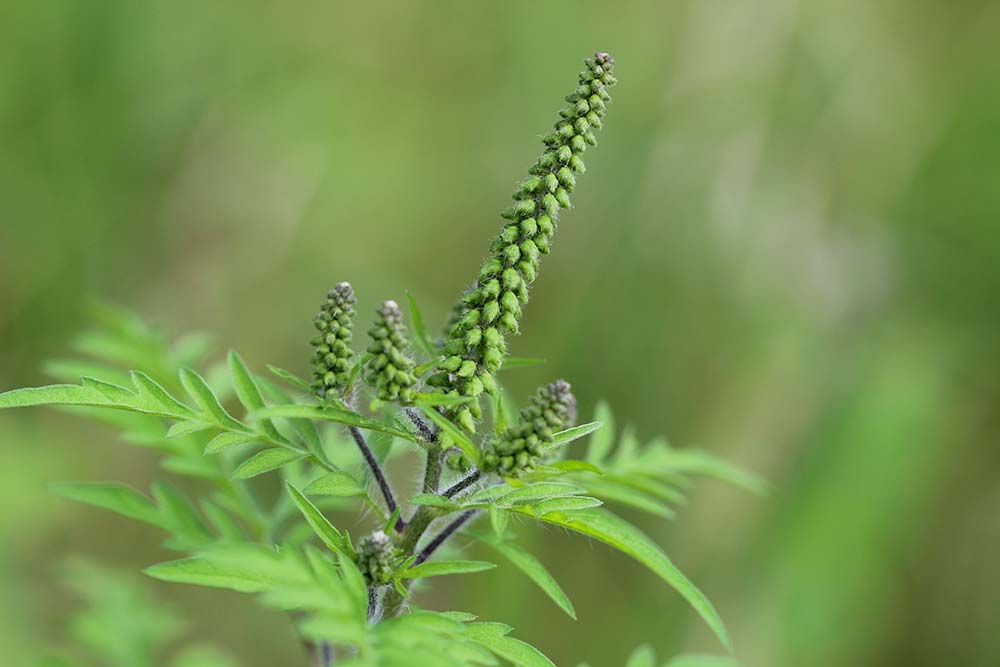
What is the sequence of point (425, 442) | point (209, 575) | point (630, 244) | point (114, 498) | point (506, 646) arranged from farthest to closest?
1. point (630, 244)
2. point (114, 498)
3. point (425, 442)
4. point (506, 646)
5. point (209, 575)

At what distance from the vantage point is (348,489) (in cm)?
189

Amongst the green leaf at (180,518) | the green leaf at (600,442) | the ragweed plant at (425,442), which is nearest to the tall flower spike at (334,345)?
the ragweed plant at (425,442)

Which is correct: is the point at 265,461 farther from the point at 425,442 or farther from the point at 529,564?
the point at 529,564

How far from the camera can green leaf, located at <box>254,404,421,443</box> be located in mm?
1759

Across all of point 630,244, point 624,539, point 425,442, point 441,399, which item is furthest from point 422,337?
point 630,244

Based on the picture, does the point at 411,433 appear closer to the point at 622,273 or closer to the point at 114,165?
the point at 622,273

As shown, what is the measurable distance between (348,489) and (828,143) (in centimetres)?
573

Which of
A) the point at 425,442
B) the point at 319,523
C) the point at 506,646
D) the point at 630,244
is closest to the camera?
the point at 506,646

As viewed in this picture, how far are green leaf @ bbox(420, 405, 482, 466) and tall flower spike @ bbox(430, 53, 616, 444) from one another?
88mm

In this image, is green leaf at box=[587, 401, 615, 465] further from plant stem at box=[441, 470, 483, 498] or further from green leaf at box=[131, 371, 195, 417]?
green leaf at box=[131, 371, 195, 417]

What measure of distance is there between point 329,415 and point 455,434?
10.1 inches

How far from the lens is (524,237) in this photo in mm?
1838

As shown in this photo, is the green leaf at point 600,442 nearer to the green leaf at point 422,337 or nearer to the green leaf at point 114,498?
the green leaf at point 422,337

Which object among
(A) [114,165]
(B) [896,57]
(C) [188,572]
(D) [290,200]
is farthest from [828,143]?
(C) [188,572]
